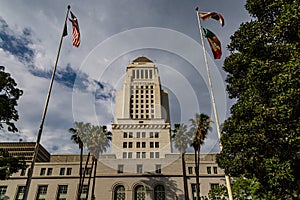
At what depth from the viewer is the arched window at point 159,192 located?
38.5 meters

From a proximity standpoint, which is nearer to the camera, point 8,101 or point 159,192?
point 8,101

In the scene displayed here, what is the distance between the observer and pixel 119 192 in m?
39.3

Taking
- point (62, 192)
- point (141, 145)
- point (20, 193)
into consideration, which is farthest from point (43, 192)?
point (141, 145)

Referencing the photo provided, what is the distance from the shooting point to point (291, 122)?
1027 centimetres

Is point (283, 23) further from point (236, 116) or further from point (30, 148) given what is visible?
point (30, 148)

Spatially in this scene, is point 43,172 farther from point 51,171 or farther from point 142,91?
point 142,91

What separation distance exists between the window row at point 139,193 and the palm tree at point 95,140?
4349mm

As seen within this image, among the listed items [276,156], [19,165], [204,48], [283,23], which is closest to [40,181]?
[19,165]

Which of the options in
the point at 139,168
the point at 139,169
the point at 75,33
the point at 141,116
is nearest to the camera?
the point at 75,33

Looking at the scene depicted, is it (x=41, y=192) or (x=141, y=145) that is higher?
(x=141, y=145)

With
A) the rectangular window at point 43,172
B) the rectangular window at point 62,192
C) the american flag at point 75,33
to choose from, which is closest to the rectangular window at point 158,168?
the rectangular window at point 62,192

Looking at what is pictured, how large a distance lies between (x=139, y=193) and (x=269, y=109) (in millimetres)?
33969

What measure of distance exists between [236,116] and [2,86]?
16873 mm

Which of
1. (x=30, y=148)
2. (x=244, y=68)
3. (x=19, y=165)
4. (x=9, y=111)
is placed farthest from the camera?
(x=30, y=148)
